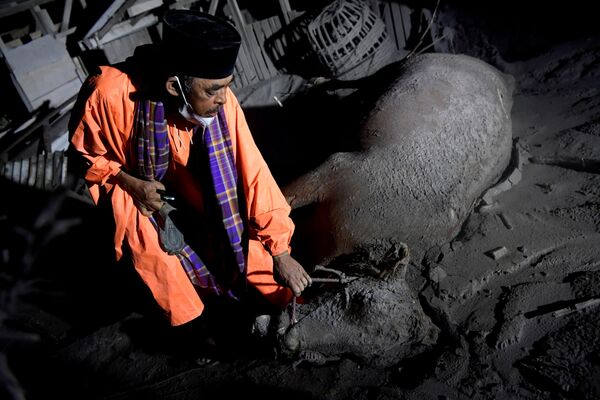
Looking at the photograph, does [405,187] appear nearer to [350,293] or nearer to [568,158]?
[350,293]

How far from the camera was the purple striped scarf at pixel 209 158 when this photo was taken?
6.70ft

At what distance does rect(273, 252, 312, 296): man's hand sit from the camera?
207 centimetres

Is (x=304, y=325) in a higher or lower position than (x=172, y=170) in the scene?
lower

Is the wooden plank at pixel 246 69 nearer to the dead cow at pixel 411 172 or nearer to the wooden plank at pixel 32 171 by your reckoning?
the wooden plank at pixel 32 171

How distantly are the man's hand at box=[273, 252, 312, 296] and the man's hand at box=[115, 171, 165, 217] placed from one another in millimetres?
733

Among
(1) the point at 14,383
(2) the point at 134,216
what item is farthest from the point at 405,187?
(1) the point at 14,383

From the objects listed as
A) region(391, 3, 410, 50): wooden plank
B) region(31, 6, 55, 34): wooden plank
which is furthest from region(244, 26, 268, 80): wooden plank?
region(31, 6, 55, 34): wooden plank

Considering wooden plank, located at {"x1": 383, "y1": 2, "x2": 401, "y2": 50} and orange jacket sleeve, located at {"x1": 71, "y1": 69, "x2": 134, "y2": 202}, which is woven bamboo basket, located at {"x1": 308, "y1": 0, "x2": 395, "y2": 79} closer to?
wooden plank, located at {"x1": 383, "y1": 2, "x2": 401, "y2": 50}

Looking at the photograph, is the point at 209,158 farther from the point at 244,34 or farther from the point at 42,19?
the point at 42,19

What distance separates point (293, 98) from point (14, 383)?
523 cm

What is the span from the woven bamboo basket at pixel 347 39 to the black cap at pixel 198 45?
3845 mm

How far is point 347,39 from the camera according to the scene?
17.8ft

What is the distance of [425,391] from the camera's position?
1.96 meters

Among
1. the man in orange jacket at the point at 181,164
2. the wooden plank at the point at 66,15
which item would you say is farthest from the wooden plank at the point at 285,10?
the man in orange jacket at the point at 181,164
